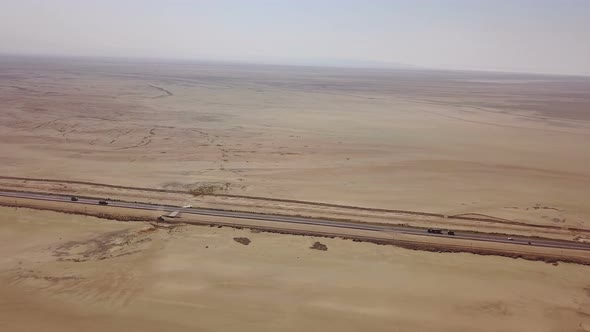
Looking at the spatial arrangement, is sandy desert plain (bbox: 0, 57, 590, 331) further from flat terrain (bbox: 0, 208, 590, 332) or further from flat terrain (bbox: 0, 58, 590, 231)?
flat terrain (bbox: 0, 58, 590, 231)

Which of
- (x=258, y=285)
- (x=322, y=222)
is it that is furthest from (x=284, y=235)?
(x=258, y=285)

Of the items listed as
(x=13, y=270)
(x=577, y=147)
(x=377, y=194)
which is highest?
(x=577, y=147)

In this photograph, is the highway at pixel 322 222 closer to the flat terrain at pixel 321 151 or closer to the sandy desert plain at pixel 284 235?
the sandy desert plain at pixel 284 235

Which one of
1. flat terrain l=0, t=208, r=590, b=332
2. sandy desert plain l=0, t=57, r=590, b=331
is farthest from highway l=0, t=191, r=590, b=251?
flat terrain l=0, t=208, r=590, b=332

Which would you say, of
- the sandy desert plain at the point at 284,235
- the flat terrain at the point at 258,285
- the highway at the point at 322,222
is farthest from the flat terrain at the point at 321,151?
the flat terrain at the point at 258,285

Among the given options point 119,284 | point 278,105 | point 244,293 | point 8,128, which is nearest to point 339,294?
point 244,293

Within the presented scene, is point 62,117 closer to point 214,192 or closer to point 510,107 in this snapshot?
point 214,192
